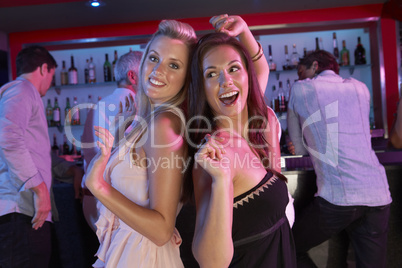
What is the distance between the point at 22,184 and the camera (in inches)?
78.0

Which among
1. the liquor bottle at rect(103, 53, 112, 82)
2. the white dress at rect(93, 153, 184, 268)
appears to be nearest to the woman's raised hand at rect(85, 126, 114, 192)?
the white dress at rect(93, 153, 184, 268)

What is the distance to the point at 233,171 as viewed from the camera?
1.18 metres

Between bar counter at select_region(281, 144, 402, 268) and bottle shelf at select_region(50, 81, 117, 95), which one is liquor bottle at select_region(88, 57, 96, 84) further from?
bar counter at select_region(281, 144, 402, 268)

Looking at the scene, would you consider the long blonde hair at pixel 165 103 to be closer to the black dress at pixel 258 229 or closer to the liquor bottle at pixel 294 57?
the black dress at pixel 258 229

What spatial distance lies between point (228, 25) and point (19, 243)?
5.13ft

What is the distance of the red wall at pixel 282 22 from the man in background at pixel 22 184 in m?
2.73

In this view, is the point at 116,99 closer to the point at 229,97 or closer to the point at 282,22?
the point at 229,97

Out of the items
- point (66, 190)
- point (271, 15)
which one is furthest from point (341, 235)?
point (271, 15)

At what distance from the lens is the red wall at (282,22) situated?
4391mm

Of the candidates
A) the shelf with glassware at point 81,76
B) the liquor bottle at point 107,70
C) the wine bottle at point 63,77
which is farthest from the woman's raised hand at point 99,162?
the wine bottle at point 63,77

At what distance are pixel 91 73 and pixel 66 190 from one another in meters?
2.47

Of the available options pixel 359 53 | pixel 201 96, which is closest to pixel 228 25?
pixel 201 96

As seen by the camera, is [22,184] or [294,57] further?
[294,57]

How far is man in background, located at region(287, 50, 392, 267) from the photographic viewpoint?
207cm
